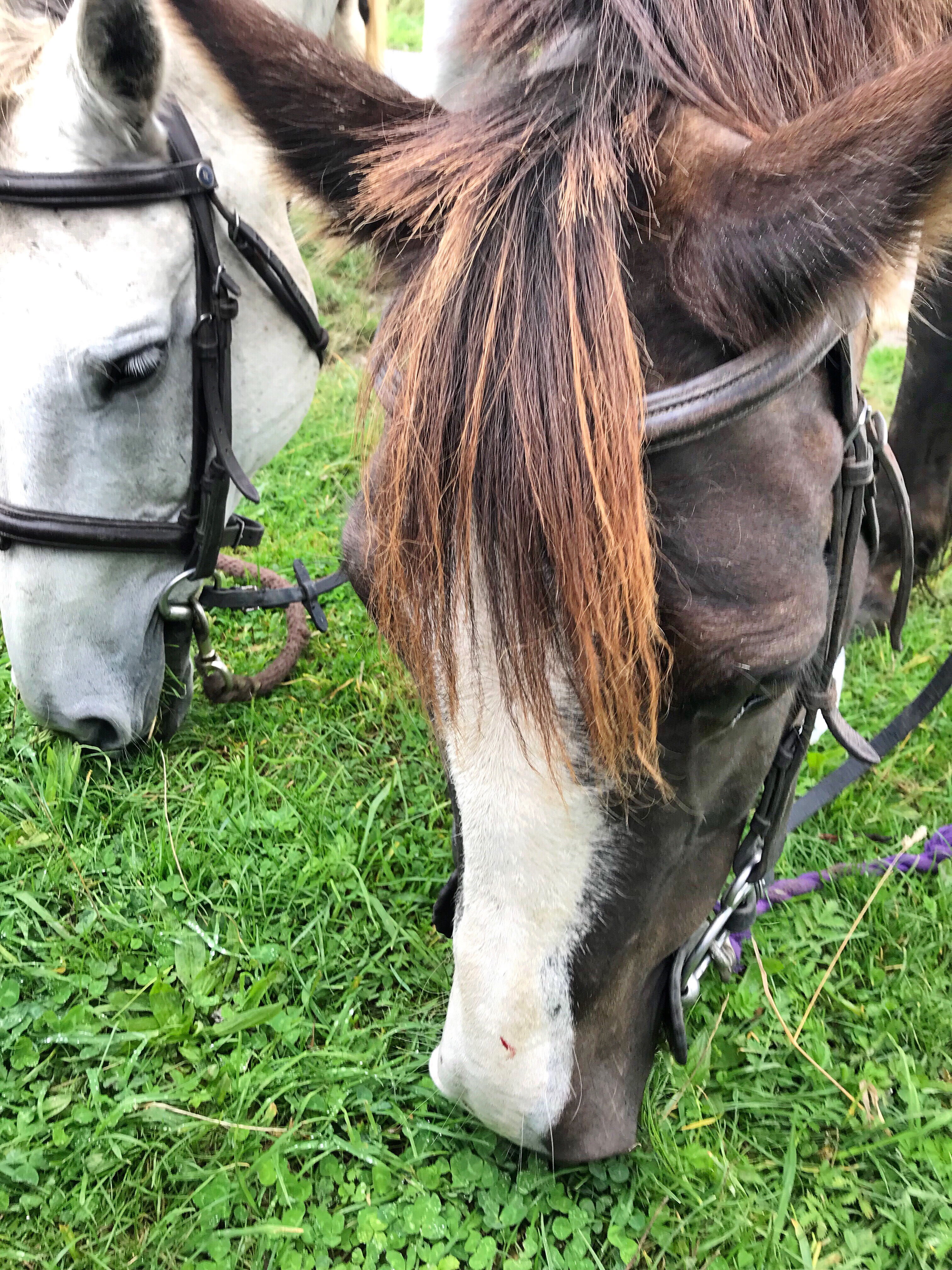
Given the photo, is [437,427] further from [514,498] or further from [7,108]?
[7,108]

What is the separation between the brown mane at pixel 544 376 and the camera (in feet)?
2.88

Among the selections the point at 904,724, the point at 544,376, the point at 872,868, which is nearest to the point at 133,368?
the point at 544,376

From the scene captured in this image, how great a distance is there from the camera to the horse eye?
5.63 feet

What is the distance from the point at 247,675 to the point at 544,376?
2219mm

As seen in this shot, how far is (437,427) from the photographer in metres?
0.92

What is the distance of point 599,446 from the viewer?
876 millimetres

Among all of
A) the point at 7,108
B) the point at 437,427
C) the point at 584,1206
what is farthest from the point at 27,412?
the point at 584,1206

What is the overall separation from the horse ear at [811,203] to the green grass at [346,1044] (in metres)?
0.62

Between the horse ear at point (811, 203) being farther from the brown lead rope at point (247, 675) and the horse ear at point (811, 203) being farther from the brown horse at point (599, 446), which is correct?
the brown lead rope at point (247, 675)

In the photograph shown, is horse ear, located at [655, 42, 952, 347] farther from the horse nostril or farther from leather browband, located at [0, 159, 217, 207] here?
the horse nostril

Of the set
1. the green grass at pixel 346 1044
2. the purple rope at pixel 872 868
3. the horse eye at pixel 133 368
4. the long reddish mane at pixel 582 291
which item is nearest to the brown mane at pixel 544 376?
the long reddish mane at pixel 582 291

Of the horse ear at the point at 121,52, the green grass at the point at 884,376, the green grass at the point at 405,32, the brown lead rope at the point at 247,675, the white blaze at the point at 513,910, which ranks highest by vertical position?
the green grass at the point at 405,32

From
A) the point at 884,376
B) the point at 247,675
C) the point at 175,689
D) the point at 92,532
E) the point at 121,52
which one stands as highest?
the point at 121,52

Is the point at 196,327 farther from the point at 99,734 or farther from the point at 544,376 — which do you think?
the point at 544,376
